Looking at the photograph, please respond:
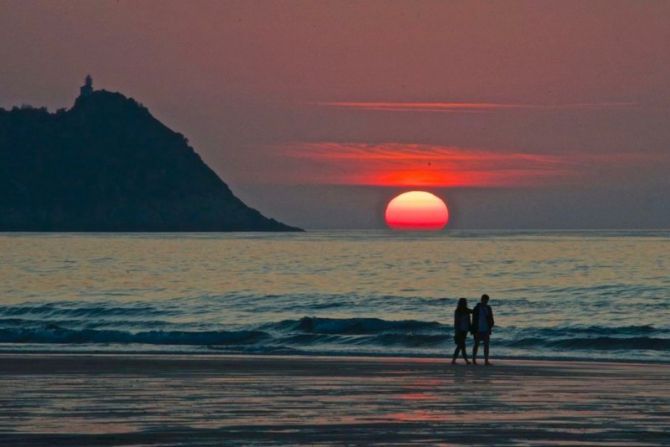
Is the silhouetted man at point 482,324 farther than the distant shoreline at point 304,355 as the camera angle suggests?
No

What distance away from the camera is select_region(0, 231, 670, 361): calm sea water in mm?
49219

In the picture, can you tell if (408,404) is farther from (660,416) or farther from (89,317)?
(89,317)

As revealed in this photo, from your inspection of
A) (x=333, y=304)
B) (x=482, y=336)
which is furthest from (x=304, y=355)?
(x=333, y=304)

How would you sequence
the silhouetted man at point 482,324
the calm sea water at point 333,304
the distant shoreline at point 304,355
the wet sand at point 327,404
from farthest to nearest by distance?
1. the calm sea water at point 333,304
2. the distant shoreline at point 304,355
3. the silhouetted man at point 482,324
4. the wet sand at point 327,404

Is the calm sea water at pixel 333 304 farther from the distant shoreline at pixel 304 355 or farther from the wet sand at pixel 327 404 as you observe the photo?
the wet sand at pixel 327 404

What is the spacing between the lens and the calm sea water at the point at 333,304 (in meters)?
49.2

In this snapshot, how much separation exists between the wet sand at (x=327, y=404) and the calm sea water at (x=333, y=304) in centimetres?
1076

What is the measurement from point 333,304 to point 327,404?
171ft

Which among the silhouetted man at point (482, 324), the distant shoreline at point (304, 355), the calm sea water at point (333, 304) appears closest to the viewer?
the silhouetted man at point (482, 324)

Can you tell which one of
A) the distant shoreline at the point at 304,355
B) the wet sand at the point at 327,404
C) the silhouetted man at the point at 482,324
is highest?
the silhouetted man at the point at 482,324

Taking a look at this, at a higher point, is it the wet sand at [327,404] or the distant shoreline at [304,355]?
the wet sand at [327,404]

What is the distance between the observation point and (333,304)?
75.1 meters

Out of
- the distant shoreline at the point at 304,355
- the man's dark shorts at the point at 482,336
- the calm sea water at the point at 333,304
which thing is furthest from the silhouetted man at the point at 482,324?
the calm sea water at the point at 333,304

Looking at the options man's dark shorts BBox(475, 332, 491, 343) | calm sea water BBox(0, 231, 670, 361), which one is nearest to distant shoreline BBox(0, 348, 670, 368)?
calm sea water BBox(0, 231, 670, 361)
